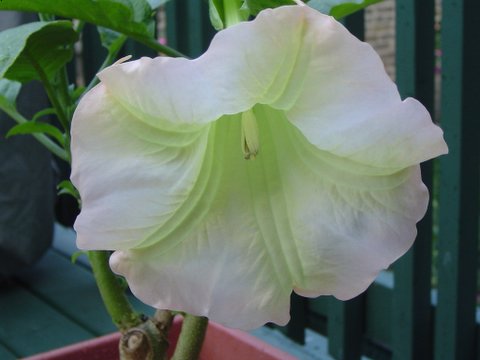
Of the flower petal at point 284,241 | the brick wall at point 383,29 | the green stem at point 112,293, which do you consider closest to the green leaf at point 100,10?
the flower petal at point 284,241

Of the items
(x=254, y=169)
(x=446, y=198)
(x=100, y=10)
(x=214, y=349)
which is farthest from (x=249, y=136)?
(x=446, y=198)

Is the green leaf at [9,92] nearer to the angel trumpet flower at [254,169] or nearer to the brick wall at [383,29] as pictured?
the angel trumpet flower at [254,169]

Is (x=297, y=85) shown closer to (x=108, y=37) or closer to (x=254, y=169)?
(x=254, y=169)

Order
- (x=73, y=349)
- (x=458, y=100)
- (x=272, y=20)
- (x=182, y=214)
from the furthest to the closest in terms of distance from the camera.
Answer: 1. (x=458, y=100)
2. (x=73, y=349)
3. (x=182, y=214)
4. (x=272, y=20)

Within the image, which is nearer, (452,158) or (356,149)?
(356,149)

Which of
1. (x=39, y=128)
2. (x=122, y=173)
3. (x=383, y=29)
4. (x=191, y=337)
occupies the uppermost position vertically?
(x=122, y=173)

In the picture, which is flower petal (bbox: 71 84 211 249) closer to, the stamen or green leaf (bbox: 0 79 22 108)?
the stamen

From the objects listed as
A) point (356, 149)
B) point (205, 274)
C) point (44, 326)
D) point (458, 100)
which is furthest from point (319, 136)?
point (44, 326)

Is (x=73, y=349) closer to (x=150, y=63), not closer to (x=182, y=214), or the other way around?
(x=182, y=214)
